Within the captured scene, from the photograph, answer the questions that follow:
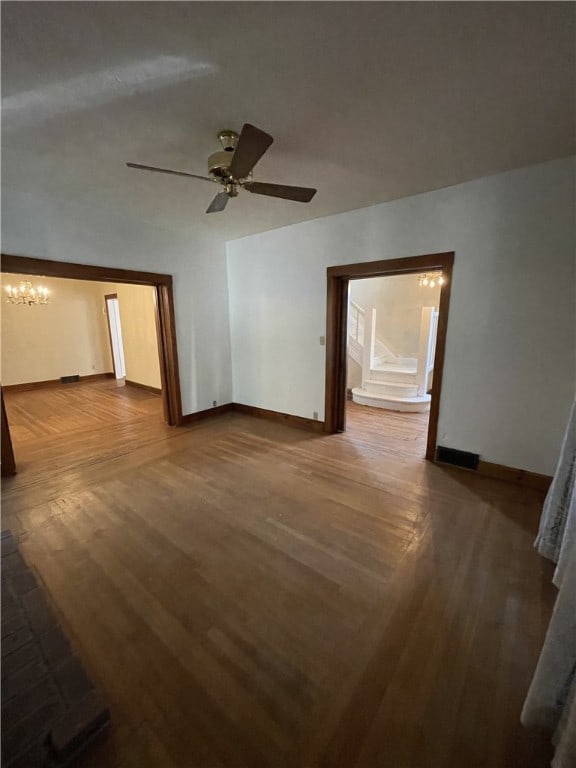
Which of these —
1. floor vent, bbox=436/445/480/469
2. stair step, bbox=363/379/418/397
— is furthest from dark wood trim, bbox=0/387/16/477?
stair step, bbox=363/379/418/397

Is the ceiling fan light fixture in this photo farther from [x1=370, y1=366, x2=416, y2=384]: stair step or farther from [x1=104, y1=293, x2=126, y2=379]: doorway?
[x1=104, y1=293, x2=126, y2=379]: doorway

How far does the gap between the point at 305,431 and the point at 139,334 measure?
4.36 meters

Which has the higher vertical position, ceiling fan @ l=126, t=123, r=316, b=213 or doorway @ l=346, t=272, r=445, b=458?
ceiling fan @ l=126, t=123, r=316, b=213

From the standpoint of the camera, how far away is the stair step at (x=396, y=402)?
16.2 feet

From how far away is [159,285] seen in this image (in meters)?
3.95

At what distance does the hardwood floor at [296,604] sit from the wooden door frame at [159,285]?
129cm

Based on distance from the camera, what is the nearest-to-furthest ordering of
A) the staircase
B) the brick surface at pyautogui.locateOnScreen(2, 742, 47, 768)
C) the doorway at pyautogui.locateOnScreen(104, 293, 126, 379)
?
the brick surface at pyautogui.locateOnScreen(2, 742, 47, 768)
the staircase
the doorway at pyautogui.locateOnScreen(104, 293, 126, 379)

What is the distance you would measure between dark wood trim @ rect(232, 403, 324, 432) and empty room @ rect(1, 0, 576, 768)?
0.09 metres

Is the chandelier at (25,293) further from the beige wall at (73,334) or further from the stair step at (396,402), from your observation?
the stair step at (396,402)

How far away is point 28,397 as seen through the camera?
19.6 ft

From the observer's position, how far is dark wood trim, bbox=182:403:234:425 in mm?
4454

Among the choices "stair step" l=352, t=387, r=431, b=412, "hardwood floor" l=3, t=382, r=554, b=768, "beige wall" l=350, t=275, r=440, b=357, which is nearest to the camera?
"hardwood floor" l=3, t=382, r=554, b=768

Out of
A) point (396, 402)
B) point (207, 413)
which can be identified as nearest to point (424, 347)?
point (396, 402)

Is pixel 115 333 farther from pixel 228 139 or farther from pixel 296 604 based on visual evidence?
pixel 296 604
